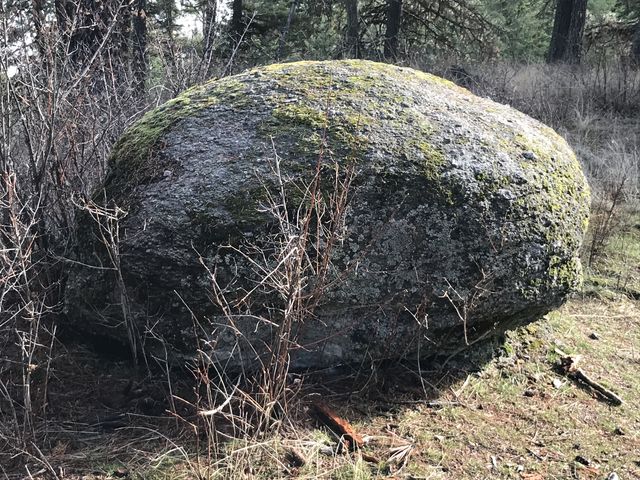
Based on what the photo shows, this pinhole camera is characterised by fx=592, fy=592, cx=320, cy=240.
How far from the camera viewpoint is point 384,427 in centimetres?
278

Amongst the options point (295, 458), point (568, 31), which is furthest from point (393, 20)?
point (295, 458)

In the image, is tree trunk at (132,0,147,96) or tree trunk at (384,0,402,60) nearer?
tree trunk at (132,0,147,96)

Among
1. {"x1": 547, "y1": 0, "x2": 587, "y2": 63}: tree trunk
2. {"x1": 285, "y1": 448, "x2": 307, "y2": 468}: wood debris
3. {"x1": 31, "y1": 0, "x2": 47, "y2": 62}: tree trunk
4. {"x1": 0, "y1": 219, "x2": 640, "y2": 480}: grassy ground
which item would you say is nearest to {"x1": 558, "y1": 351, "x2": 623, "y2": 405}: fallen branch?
{"x1": 0, "y1": 219, "x2": 640, "y2": 480}: grassy ground

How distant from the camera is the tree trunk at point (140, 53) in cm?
551

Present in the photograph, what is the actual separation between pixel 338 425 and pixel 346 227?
0.91 m

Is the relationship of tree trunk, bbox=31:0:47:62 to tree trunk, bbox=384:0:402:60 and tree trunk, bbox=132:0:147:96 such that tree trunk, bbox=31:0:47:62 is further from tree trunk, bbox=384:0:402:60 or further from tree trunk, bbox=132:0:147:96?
tree trunk, bbox=384:0:402:60

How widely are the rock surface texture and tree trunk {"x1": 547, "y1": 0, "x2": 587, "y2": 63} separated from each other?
1059cm

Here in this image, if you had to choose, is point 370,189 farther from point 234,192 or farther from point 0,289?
point 0,289

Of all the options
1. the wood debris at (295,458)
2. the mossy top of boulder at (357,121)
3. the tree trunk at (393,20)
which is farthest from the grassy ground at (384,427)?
the tree trunk at (393,20)

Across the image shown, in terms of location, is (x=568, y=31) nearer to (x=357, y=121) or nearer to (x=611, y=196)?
(x=611, y=196)

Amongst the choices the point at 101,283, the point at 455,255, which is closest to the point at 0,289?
the point at 101,283

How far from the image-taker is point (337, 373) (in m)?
3.01

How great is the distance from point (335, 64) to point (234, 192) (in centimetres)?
119

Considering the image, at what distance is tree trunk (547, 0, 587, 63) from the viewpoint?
1233 cm
